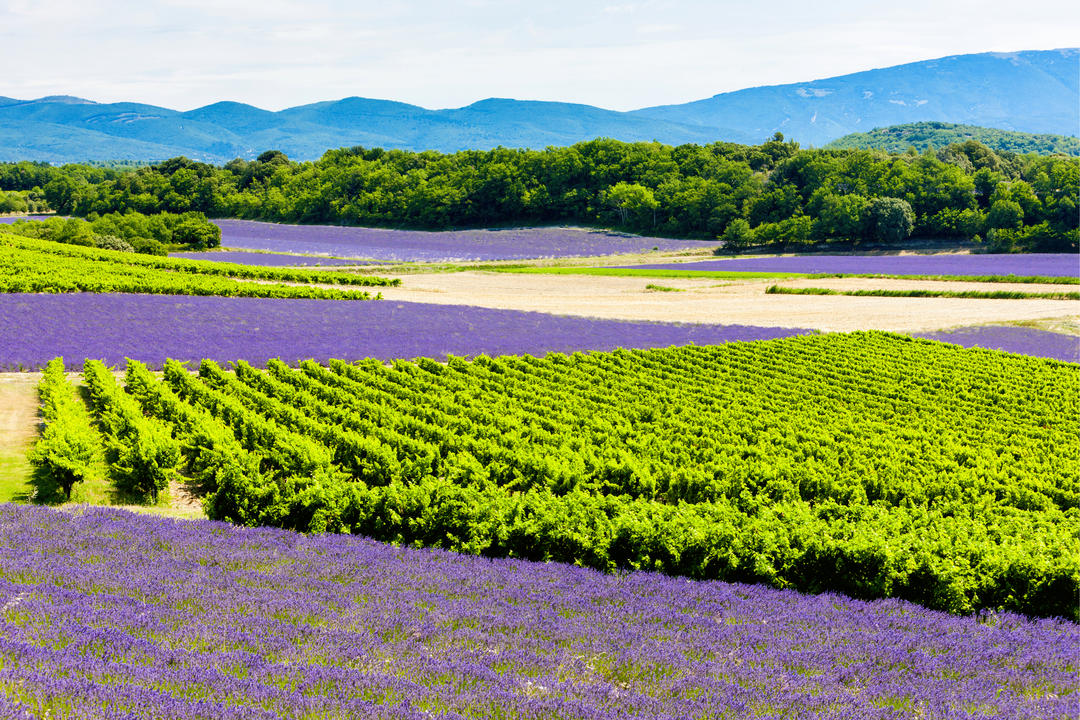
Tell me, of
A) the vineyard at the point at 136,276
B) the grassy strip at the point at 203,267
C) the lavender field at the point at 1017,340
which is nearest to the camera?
the lavender field at the point at 1017,340

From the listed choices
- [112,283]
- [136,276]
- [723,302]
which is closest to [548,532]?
[723,302]

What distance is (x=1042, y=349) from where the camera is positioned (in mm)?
31688

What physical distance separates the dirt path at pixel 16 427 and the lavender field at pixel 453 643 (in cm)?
507

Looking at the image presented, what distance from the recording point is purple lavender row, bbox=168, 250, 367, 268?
68.2 meters

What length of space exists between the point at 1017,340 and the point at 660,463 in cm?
2615

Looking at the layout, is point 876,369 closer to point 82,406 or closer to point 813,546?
point 813,546

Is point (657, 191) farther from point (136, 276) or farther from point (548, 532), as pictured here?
point (548, 532)

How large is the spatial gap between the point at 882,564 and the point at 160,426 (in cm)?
1367

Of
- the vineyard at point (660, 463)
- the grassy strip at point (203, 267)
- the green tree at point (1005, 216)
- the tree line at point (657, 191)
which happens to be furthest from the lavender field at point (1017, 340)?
the green tree at point (1005, 216)

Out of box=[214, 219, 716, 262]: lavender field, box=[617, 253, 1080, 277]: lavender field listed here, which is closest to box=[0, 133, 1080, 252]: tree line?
box=[214, 219, 716, 262]: lavender field

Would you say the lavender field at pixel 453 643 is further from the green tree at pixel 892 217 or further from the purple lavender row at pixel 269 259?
the green tree at pixel 892 217

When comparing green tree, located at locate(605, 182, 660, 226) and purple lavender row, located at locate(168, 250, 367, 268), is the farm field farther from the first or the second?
green tree, located at locate(605, 182, 660, 226)

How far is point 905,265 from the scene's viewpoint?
217 ft

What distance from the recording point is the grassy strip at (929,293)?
4903 centimetres
